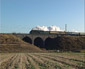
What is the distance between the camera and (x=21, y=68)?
2103 centimetres

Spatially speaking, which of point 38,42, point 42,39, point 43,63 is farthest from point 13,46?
point 43,63

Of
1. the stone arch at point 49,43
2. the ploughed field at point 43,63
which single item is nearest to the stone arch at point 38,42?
the stone arch at point 49,43

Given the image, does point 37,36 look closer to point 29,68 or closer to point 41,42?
point 41,42

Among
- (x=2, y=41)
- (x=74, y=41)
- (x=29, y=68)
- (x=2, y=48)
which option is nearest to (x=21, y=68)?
(x=29, y=68)

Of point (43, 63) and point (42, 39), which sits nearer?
point (43, 63)

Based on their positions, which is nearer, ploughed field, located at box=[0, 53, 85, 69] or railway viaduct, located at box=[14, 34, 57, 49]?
ploughed field, located at box=[0, 53, 85, 69]

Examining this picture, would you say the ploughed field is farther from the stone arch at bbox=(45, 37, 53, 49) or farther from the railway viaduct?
the railway viaduct

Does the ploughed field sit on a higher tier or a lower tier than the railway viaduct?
lower

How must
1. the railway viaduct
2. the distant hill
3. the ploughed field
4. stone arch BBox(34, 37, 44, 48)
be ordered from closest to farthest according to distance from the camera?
the ploughed field → the distant hill → the railway viaduct → stone arch BBox(34, 37, 44, 48)

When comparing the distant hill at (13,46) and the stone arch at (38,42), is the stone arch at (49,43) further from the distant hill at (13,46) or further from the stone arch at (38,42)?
the distant hill at (13,46)

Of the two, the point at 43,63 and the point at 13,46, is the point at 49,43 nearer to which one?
the point at 13,46

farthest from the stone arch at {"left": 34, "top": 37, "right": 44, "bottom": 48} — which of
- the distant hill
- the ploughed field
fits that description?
the ploughed field

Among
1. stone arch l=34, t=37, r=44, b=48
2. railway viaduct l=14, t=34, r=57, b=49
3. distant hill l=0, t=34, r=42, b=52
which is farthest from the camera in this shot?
stone arch l=34, t=37, r=44, b=48

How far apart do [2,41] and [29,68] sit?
81.7 meters
